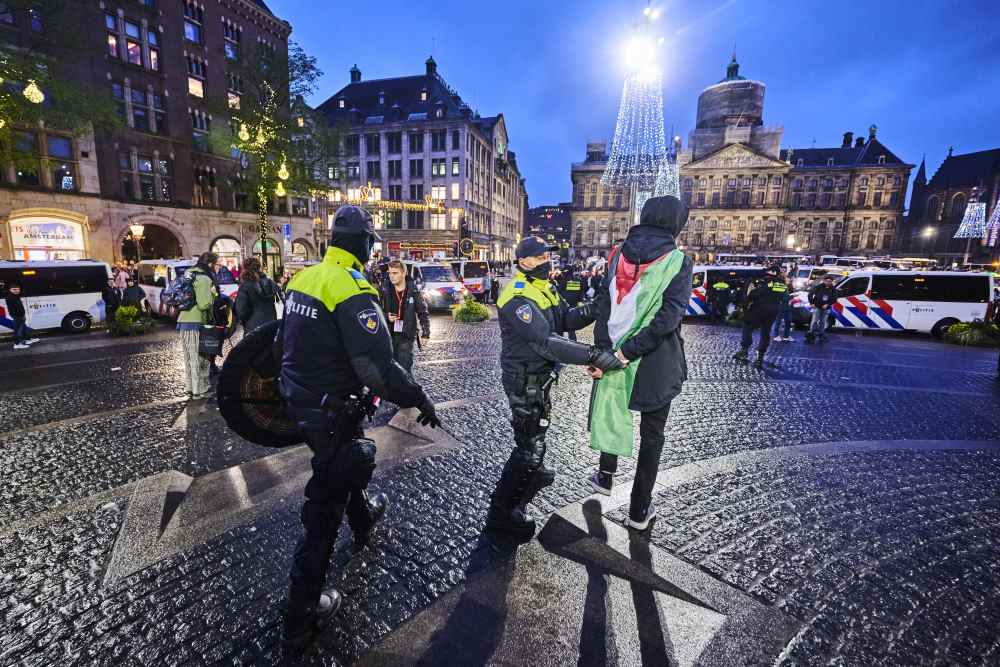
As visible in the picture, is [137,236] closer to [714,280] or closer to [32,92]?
[32,92]

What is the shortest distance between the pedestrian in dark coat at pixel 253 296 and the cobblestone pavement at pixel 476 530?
1471 mm

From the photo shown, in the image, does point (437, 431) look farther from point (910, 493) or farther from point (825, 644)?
point (910, 493)

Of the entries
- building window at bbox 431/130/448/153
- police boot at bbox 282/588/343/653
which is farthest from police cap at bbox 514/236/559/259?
building window at bbox 431/130/448/153

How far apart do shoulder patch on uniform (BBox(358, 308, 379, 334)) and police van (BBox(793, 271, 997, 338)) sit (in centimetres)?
1662

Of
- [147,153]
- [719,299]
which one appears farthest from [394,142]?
[719,299]

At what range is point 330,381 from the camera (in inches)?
88.3

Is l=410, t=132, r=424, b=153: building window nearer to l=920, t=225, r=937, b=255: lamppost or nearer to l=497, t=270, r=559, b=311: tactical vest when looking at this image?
l=497, t=270, r=559, b=311: tactical vest

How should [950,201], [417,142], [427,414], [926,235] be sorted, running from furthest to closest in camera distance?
[926,235] → [950,201] → [417,142] → [427,414]

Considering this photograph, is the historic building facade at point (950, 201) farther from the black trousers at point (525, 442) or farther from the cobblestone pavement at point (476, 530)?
the black trousers at point (525, 442)

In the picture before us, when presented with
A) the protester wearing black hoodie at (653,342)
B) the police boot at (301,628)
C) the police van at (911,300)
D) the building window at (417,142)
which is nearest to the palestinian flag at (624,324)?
the protester wearing black hoodie at (653,342)

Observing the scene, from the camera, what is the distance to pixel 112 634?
238cm

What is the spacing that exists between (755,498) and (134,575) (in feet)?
15.0

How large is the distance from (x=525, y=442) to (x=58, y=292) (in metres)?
14.7

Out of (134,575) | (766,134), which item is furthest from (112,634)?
(766,134)
